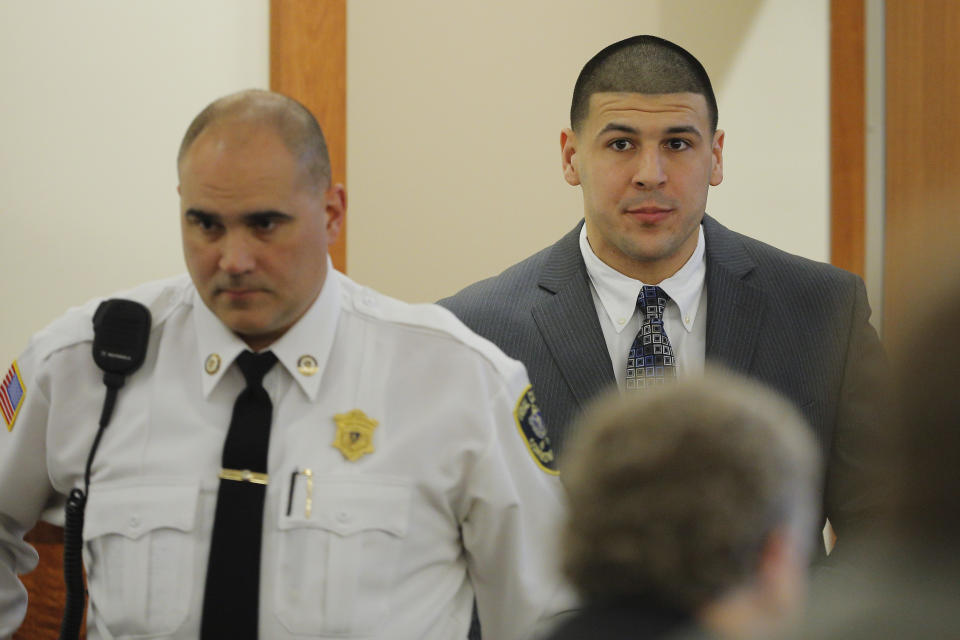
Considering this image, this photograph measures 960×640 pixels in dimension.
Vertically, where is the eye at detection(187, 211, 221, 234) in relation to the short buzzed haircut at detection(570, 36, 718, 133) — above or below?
below

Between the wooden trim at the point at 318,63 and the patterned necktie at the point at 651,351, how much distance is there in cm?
96

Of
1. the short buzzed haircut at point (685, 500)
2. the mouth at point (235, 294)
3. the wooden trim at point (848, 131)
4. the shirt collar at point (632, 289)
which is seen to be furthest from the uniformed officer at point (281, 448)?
the wooden trim at point (848, 131)

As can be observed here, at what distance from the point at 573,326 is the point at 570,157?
0.40 m

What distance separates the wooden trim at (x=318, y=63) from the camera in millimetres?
2764

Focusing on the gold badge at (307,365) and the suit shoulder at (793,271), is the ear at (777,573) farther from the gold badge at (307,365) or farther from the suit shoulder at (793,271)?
the suit shoulder at (793,271)

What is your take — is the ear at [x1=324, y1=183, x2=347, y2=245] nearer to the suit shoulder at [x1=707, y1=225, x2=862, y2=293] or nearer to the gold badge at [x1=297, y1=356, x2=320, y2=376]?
the gold badge at [x1=297, y1=356, x2=320, y2=376]

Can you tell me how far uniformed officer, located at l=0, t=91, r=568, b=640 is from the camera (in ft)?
5.22

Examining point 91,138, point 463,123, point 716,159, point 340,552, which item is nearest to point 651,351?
point 716,159

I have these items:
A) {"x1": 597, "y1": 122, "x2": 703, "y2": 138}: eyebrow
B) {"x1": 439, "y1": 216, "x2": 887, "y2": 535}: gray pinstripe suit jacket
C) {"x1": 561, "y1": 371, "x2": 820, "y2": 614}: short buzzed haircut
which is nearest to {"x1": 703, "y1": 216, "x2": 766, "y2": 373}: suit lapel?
{"x1": 439, "y1": 216, "x2": 887, "y2": 535}: gray pinstripe suit jacket

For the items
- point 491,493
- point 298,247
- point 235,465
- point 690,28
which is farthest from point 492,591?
point 690,28

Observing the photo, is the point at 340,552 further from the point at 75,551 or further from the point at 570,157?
the point at 570,157

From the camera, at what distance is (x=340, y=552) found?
161cm

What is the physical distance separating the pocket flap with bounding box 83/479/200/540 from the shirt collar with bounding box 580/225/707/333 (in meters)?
0.92

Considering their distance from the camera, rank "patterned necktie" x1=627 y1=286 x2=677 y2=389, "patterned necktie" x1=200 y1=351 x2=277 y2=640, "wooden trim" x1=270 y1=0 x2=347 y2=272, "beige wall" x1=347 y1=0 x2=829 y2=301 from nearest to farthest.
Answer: "patterned necktie" x1=200 y1=351 x2=277 y2=640 < "patterned necktie" x1=627 y1=286 x2=677 y2=389 < "wooden trim" x1=270 y1=0 x2=347 y2=272 < "beige wall" x1=347 y1=0 x2=829 y2=301
